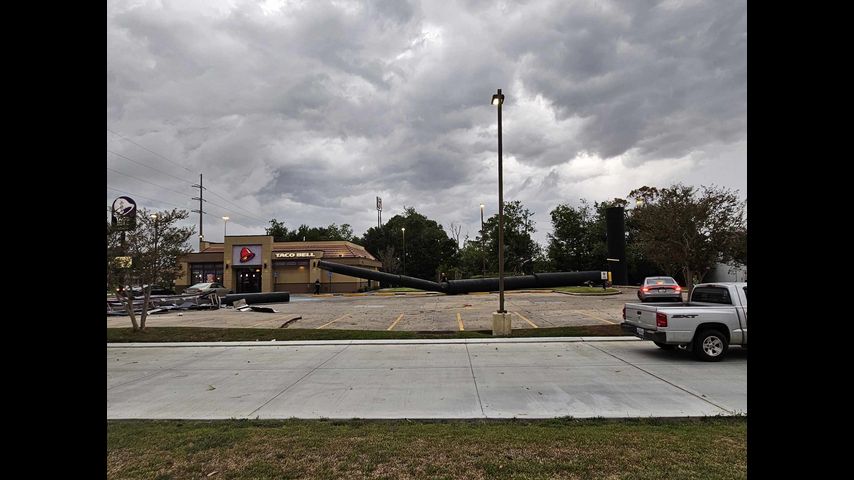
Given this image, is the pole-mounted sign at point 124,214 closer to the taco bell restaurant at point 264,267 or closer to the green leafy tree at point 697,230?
the green leafy tree at point 697,230

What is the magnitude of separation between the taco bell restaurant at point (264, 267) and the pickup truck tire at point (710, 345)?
121ft

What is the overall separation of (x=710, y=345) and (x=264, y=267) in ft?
125

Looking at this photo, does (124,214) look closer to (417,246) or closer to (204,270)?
(204,270)

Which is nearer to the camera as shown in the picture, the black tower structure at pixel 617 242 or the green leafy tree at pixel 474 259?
the black tower structure at pixel 617 242

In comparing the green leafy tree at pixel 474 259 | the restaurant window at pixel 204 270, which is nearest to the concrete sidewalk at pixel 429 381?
the restaurant window at pixel 204 270

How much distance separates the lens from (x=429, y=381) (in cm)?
780

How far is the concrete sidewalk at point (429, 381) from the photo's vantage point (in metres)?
6.16

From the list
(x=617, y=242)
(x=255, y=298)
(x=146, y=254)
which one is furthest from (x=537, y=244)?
(x=146, y=254)

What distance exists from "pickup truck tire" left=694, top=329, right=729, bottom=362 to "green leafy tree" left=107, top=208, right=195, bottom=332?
15608 millimetres

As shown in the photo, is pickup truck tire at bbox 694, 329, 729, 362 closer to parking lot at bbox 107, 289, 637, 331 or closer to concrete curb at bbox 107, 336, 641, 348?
concrete curb at bbox 107, 336, 641, 348

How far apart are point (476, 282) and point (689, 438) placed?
26522 mm

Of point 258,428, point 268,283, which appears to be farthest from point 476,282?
point 258,428

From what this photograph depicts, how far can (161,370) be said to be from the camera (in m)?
9.34

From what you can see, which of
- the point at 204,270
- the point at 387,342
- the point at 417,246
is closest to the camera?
the point at 387,342
